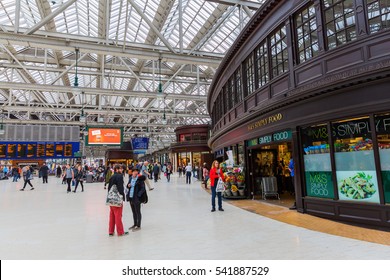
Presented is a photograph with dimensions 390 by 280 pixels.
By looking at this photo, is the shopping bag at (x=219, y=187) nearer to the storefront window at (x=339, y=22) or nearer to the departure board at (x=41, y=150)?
the storefront window at (x=339, y=22)

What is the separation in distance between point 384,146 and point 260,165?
245 inches

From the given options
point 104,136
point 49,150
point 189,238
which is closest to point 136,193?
point 189,238

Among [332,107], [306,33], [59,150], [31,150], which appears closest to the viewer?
[332,107]

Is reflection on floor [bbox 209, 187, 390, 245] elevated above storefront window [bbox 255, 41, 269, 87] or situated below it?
below

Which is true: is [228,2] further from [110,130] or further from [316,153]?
[110,130]

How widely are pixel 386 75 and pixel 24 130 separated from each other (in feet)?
97.0

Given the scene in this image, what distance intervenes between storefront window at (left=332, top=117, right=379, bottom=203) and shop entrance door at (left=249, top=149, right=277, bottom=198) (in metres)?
4.87

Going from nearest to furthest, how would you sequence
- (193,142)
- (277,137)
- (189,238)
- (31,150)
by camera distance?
(189,238)
(277,137)
(31,150)
(193,142)

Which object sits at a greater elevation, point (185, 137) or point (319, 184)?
point (185, 137)

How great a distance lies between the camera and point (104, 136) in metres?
24.4

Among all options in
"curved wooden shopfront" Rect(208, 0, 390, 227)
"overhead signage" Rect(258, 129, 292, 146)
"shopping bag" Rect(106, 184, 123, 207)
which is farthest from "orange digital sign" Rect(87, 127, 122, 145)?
"shopping bag" Rect(106, 184, 123, 207)

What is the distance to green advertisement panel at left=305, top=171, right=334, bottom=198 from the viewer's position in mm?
7145

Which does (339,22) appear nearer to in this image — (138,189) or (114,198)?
(138,189)

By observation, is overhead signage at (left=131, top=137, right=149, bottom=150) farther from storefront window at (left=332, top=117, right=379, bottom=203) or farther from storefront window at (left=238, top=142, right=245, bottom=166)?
storefront window at (left=332, top=117, right=379, bottom=203)
